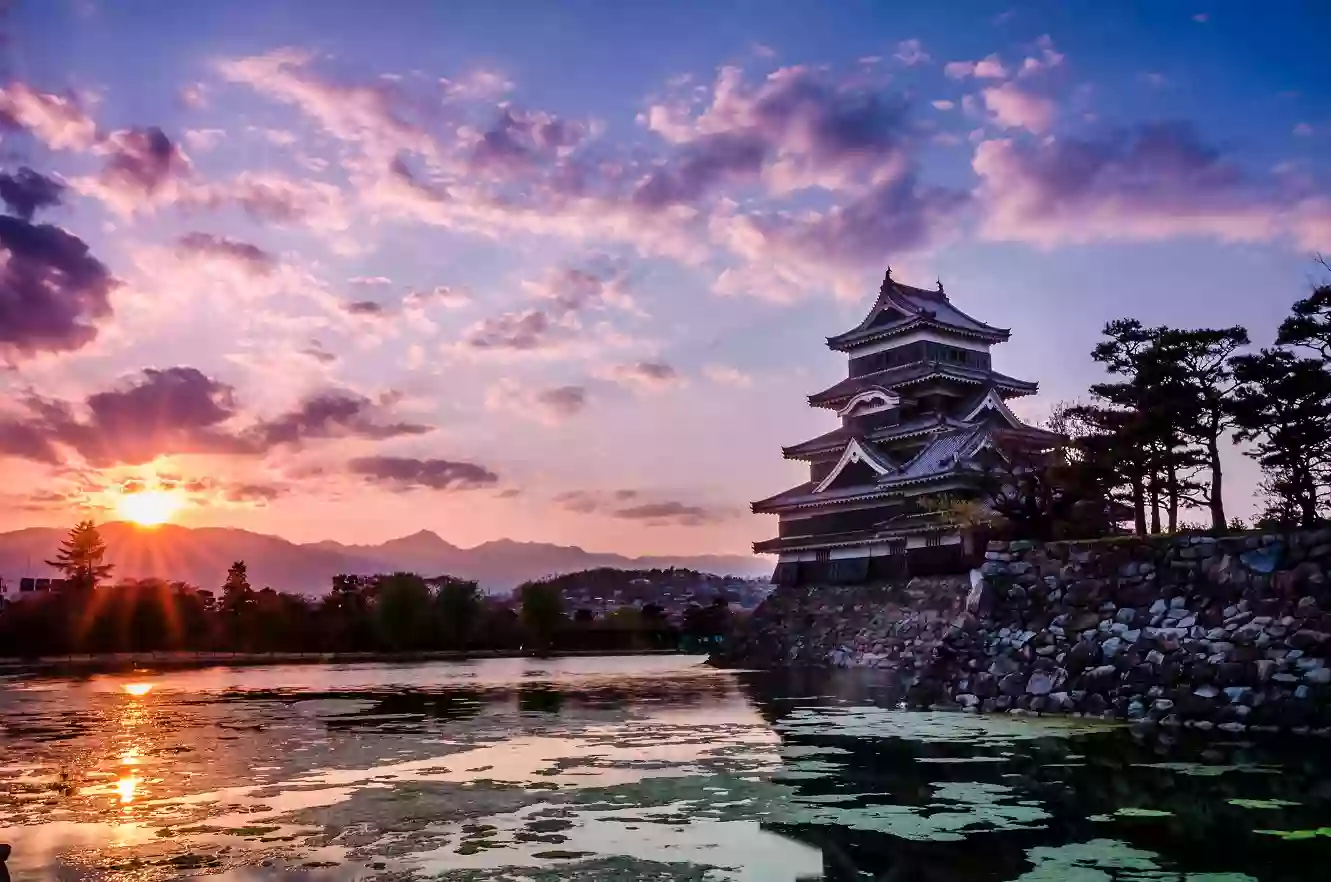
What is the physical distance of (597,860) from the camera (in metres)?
6.35

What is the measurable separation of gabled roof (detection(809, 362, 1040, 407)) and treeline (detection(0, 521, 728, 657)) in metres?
24.8

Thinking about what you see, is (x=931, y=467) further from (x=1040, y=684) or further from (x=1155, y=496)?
(x=1040, y=684)

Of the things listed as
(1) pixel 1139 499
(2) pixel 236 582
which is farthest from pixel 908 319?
(2) pixel 236 582

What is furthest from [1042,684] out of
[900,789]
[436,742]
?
[436,742]

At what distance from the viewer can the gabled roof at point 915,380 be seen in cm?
3988

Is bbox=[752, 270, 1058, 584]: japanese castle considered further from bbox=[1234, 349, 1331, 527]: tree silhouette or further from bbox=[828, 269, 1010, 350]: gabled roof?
bbox=[1234, 349, 1331, 527]: tree silhouette

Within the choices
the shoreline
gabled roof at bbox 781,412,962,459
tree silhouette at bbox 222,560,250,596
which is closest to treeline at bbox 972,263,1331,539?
gabled roof at bbox 781,412,962,459

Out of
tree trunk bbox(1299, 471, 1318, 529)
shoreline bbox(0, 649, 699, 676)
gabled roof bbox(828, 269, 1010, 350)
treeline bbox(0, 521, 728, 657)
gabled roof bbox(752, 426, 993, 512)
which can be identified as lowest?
shoreline bbox(0, 649, 699, 676)

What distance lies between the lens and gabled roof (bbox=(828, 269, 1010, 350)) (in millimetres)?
41406

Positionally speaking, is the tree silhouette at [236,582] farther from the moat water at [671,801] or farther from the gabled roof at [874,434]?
the moat water at [671,801]

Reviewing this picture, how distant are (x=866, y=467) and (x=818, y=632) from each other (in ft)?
21.2

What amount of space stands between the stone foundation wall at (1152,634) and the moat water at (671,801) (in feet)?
3.17

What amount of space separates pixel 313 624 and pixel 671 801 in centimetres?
5714

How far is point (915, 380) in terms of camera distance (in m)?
39.8
